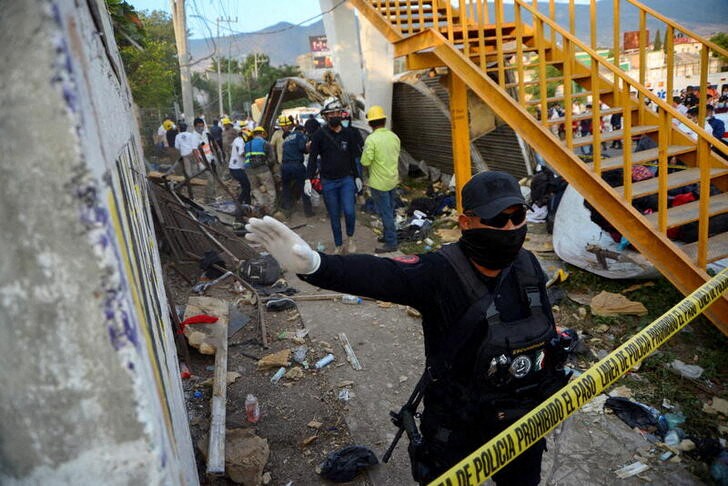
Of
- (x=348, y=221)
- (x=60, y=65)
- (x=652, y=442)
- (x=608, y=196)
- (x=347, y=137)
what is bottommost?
(x=652, y=442)

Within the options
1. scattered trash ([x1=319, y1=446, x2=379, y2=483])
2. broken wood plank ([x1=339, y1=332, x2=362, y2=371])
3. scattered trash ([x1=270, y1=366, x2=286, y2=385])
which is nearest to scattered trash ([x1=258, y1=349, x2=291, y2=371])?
scattered trash ([x1=270, y1=366, x2=286, y2=385])

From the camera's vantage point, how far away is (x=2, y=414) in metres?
0.86

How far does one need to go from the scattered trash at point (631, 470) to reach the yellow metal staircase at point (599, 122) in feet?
3.70

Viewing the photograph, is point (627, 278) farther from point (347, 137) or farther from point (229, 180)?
point (229, 180)

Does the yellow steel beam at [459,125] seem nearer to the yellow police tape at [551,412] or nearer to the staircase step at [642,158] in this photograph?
the staircase step at [642,158]

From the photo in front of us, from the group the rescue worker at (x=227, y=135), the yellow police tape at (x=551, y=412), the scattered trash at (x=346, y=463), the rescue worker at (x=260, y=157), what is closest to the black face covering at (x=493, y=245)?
the yellow police tape at (x=551, y=412)

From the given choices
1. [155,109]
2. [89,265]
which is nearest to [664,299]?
[89,265]

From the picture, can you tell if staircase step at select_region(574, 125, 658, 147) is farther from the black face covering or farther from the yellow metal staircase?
the black face covering

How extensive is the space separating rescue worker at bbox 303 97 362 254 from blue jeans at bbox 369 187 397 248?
32 centimetres

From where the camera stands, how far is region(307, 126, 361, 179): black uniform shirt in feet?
21.8

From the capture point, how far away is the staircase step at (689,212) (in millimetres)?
3820

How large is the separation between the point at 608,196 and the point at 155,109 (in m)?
25.3

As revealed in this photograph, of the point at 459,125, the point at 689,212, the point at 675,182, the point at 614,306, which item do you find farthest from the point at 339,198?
the point at 689,212

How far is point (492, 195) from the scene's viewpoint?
1785 mm
